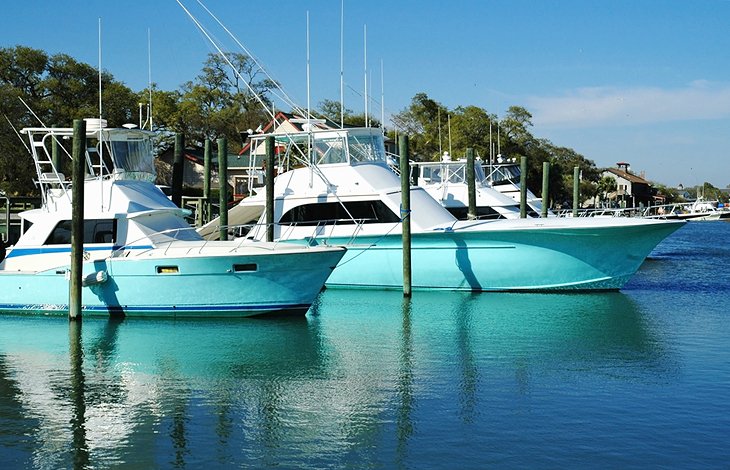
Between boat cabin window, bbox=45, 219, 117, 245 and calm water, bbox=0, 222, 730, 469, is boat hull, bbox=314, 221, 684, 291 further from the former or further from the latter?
boat cabin window, bbox=45, 219, 117, 245

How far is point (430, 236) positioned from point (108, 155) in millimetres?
8711

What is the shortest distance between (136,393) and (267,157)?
449 inches

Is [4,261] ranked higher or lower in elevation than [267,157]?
lower

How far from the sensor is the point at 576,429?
11203 millimetres

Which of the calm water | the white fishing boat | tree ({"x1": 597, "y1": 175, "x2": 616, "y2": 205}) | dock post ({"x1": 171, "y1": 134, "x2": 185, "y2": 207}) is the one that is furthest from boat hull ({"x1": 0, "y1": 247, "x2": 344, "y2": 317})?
tree ({"x1": 597, "y1": 175, "x2": 616, "y2": 205})

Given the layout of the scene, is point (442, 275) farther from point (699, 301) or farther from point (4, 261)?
point (4, 261)

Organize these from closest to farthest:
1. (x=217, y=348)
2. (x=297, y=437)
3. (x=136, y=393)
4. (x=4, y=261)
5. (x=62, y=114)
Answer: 1. (x=297, y=437)
2. (x=136, y=393)
3. (x=217, y=348)
4. (x=4, y=261)
5. (x=62, y=114)

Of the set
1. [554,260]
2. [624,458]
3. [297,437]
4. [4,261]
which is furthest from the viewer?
[554,260]

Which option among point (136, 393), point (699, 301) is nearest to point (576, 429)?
point (136, 393)

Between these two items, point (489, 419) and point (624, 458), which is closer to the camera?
point (624, 458)

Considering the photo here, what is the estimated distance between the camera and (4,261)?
20.5 m

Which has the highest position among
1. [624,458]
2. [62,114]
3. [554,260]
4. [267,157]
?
[62,114]

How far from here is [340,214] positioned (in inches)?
978

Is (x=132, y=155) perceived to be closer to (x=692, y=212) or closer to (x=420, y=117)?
(x=420, y=117)
